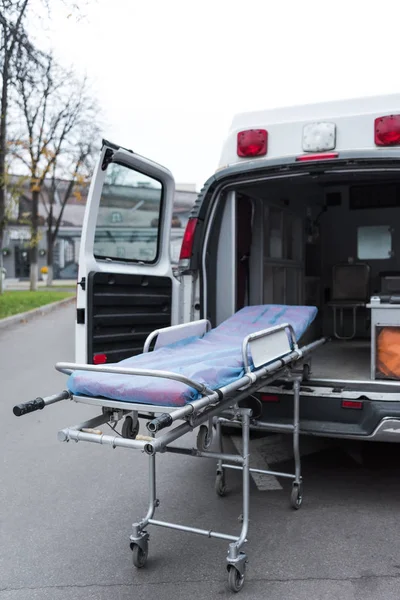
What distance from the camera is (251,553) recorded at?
3.62m

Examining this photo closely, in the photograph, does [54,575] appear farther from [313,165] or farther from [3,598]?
[313,165]

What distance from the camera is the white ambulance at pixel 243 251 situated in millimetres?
4301

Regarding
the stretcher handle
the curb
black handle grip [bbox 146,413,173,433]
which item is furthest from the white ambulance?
the curb

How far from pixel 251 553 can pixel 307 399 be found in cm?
110

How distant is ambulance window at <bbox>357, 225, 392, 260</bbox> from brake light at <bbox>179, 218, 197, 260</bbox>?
4239mm

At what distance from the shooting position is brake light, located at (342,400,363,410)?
4.17 meters

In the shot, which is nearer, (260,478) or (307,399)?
(307,399)

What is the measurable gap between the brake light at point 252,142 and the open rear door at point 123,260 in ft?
2.11

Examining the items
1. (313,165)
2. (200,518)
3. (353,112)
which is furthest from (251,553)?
(353,112)

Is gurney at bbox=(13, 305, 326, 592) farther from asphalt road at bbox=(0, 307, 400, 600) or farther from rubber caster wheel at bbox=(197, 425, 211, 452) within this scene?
asphalt road at bbox=(0, 307, 400, 600)

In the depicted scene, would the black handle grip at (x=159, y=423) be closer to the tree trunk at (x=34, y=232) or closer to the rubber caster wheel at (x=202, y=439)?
the rubber caster wheel at (x=202, y=439)

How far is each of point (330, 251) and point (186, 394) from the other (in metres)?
6.24

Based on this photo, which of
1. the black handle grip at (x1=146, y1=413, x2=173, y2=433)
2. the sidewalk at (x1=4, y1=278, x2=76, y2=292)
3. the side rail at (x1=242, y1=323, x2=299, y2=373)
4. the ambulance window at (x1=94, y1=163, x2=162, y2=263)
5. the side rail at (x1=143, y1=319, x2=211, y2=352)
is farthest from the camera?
the sidewalk at (x1=4, y1=278, x2=76, y2=292)

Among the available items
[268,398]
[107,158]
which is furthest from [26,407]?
[107,158]
